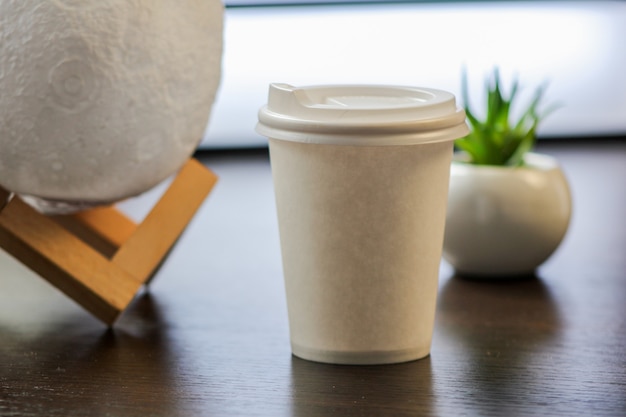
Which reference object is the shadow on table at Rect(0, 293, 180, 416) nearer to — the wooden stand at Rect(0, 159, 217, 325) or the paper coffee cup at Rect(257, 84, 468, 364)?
the wooden stand at Rect(0, 159, 217, 325)

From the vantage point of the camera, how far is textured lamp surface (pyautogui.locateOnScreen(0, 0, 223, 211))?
100 centimetres

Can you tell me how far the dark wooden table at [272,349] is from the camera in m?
0.92

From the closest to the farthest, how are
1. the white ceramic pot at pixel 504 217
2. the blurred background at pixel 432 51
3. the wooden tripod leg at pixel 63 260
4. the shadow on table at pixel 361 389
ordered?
the shadow on table at pixel 361 389, the wooden tripod leg at pixel 63 260, the white ceramic pot at pixel 504 217, the blurred background at pixel 432 51

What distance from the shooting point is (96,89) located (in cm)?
101

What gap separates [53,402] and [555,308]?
0.62 m

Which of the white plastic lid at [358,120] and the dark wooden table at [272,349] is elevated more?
the white plastic lid at [358,120]

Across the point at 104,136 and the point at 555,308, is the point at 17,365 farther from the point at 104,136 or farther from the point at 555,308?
the point at 555,308

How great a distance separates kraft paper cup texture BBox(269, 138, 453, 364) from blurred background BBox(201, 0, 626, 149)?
1391 millimetres

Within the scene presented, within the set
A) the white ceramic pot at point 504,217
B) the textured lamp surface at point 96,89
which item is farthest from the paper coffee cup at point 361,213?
the white ceramic pot at point 504,217

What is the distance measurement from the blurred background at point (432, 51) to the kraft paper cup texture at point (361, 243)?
139cm

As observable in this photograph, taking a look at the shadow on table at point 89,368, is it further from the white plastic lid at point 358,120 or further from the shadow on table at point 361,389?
the white plastic lid at point 358,120

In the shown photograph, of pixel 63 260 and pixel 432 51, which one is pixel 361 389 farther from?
pixel 432 51

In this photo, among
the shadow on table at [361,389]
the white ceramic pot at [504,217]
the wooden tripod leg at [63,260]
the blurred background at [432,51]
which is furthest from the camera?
the blurred background at [432,51]

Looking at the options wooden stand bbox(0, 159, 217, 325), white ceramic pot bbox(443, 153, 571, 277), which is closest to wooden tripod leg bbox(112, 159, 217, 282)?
wooden stand bbox(0, 159, 217, 325)
